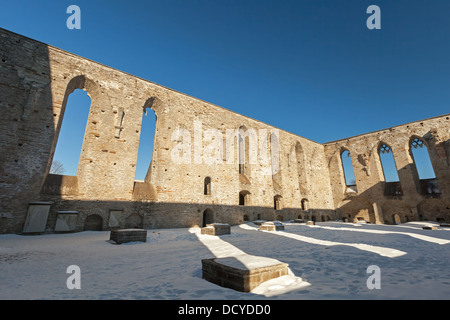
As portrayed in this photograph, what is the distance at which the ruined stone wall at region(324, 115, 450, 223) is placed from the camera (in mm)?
16016

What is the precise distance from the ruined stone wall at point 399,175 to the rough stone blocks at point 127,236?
66.9ft

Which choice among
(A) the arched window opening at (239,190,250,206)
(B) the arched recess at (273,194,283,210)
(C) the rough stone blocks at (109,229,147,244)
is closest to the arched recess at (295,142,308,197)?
(B) the arched recess at (273,194,283,210)

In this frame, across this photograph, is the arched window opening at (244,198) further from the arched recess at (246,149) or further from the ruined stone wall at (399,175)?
the ruined stone wall at (399,175)

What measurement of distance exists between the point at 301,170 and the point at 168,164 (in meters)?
14.5

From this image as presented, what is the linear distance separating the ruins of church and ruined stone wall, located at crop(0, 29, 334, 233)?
0.17 ft

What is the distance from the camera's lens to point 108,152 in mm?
10719

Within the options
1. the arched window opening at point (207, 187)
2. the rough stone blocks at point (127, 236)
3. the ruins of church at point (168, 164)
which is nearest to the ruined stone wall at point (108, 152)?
the ruins of church at point (168, 164)

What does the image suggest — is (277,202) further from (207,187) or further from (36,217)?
(36,217)

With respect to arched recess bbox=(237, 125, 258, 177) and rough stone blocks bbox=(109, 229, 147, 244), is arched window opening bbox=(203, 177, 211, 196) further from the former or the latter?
rough stone blocks bbox=(109, 229, 147, 244)

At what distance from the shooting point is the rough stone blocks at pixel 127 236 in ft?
21.5

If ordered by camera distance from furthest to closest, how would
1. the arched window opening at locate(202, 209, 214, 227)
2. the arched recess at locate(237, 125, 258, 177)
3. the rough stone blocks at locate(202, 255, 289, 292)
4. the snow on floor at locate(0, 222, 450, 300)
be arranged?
the arched recess at locate(237, 125, 258, 177)
the arched window opening at locate(202, 209, 214, 227)
the rough stone blocks at locate(202, 255, 289, 292)
the snow on floor at locate(0, 222, 450, 300)

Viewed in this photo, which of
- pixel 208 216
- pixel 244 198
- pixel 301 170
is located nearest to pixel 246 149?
pixel 244 198

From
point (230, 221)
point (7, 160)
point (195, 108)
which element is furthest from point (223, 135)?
point (7, 160)
